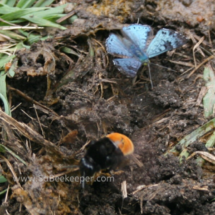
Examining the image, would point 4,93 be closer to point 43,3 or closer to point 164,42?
point 43,3

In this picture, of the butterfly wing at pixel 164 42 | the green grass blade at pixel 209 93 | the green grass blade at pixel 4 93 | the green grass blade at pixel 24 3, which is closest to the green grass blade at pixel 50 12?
the green grass blade at pixel 24 3

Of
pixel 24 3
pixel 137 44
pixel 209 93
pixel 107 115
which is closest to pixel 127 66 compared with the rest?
pixel 137 44

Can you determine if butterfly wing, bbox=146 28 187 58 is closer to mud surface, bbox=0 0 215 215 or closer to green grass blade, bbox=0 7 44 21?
mud surface, bbox=0 0 215 215

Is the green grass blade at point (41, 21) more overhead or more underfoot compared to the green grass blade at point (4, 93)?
more overhead

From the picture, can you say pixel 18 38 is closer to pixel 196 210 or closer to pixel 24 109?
pixel 24 109

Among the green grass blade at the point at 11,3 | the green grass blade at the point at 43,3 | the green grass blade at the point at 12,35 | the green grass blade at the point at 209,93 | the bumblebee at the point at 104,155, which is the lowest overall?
the green grass blade at the point at 209,93

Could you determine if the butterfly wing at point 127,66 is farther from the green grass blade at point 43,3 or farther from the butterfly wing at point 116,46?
the green grass blade at point 43,3
